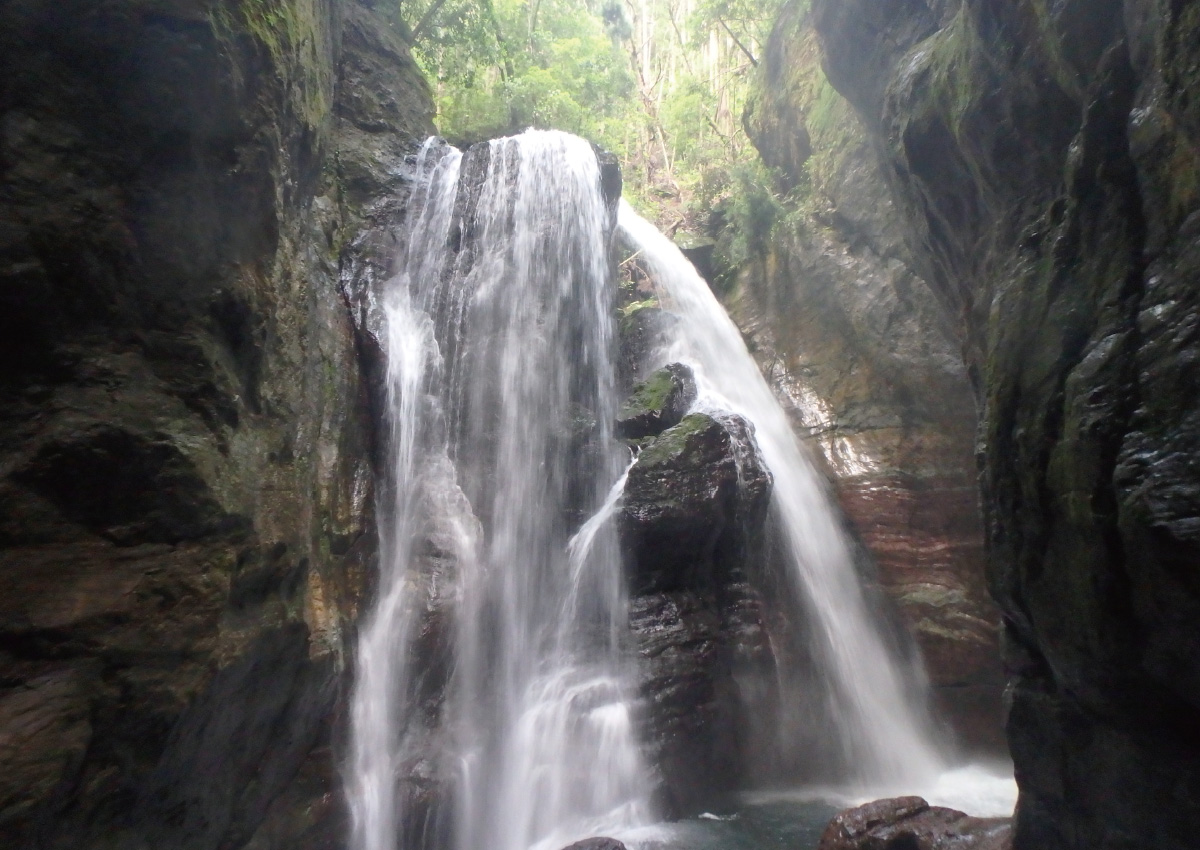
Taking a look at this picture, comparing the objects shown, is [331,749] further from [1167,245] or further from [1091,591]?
[1167,245]

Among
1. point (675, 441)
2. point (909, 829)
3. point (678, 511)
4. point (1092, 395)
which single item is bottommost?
point (909, 829)

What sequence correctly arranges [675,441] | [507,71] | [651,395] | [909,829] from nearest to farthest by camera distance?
[909,829]
[675,441]
[651,395]
[507,71]

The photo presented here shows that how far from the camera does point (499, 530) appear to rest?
9.66 m

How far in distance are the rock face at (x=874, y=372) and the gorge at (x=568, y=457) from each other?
69 millimetres

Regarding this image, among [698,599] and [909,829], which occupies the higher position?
[698,599]

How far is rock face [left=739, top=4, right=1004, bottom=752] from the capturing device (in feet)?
31.4

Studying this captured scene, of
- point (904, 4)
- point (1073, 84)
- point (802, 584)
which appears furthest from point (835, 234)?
point (1073, 84)

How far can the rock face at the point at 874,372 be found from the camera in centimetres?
959

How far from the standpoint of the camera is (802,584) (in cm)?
1025

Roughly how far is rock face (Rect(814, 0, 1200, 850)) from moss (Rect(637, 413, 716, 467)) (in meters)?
4.05

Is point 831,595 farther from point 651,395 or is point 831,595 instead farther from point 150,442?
point 150,442

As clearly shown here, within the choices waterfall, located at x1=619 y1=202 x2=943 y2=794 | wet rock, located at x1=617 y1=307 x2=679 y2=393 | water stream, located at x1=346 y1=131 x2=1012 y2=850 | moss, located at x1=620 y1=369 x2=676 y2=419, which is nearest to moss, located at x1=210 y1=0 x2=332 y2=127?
water stream, located at x1=346 y1=131 x2=1012 y2=850

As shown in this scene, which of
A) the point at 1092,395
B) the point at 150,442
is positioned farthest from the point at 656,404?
the point at 150,442

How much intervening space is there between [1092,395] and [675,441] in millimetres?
5850
